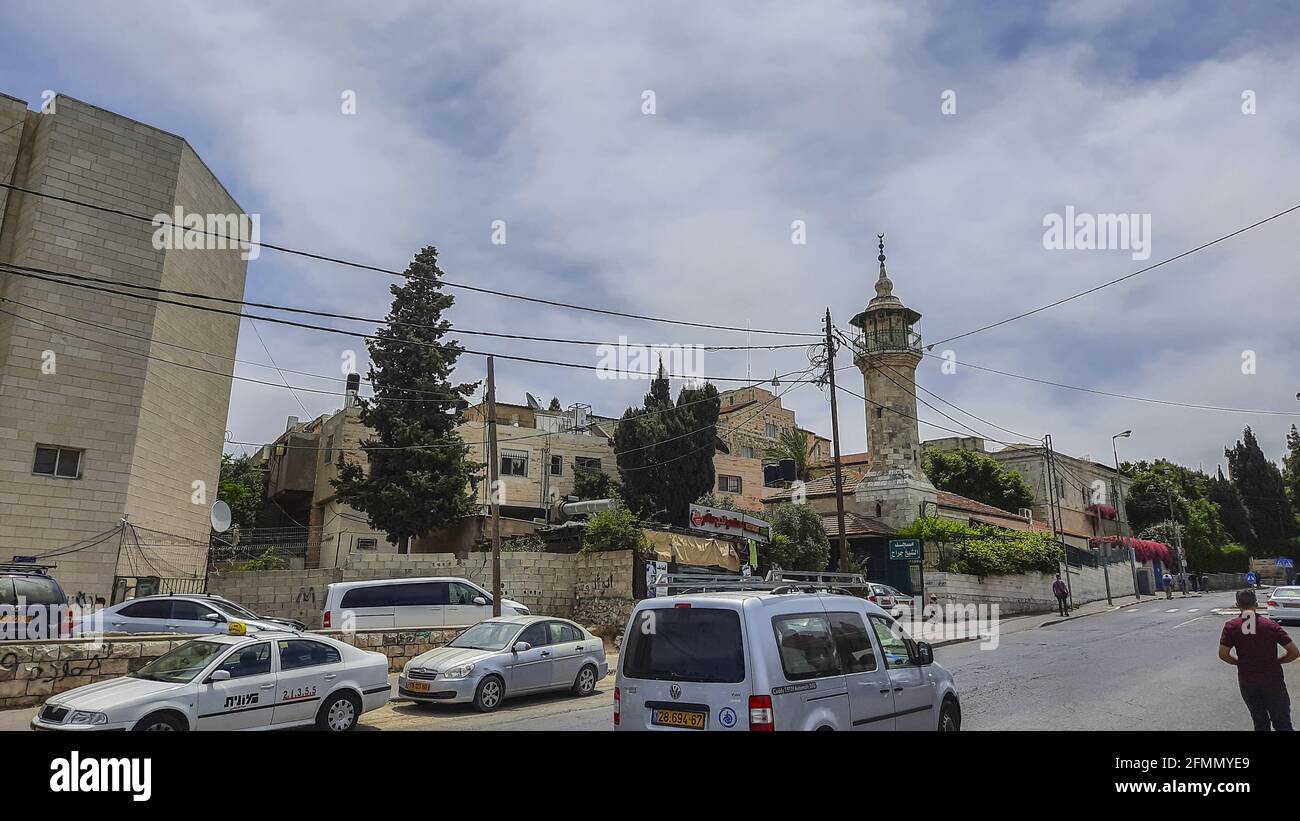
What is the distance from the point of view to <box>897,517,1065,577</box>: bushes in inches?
1358

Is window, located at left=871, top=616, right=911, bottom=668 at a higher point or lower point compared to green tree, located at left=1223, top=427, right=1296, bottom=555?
lower

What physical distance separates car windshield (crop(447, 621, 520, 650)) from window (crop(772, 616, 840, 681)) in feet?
26.5

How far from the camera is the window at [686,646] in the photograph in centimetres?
645

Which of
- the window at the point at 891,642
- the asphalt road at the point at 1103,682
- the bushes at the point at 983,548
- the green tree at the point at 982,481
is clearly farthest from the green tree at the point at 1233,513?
the window at the point at 891,642

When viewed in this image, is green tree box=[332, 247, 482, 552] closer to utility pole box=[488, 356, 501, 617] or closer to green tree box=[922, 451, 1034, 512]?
utility pole box=[488, 356, 501, 617]

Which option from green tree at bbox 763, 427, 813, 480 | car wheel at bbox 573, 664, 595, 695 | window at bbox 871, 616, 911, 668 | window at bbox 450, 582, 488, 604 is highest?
green tree at bbox 763, 427, 813, 480

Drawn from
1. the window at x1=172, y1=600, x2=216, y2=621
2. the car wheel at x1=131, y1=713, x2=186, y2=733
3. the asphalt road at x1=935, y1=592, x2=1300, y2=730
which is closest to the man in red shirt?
the asphalt road at x1=935, y1=592, x2=1300, y2=730

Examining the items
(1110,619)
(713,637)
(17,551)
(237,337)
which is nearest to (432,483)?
(237,337)

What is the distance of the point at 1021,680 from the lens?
13.8 meters

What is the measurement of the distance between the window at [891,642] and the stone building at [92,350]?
72.3 ft

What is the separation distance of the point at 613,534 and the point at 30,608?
14.5m

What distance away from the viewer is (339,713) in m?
10.6
